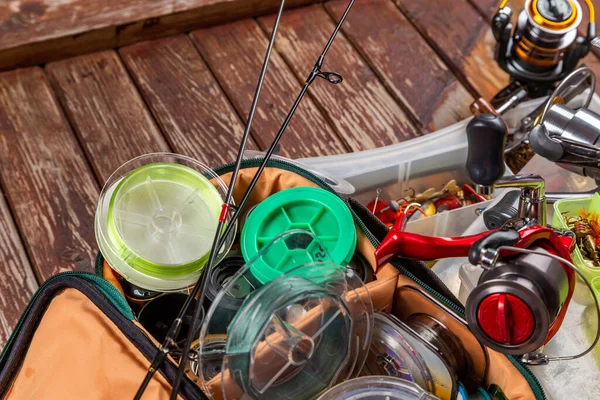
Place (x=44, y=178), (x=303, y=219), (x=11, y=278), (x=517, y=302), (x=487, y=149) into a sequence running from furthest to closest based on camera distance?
(x=44, y=178), (x=11, y=278), (x=303, y=219), (x=487, y=149), (x=517, y=302)

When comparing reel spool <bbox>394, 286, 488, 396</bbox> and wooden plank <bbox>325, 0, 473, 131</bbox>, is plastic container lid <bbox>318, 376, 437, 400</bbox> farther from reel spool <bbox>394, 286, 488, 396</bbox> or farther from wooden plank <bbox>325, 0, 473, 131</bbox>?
wooden plank <bbox>325, 0, 473, 131</bbox>

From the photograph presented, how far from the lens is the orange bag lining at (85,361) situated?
3.24ft

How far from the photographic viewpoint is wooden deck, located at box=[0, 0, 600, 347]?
5.20 ft

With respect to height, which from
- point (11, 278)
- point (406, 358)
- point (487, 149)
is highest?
point (487, 149)

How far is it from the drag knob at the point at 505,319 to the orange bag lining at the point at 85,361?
0.56 ft

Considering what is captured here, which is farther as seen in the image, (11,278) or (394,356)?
(11,278)

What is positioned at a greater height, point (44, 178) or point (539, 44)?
point (539, 44)

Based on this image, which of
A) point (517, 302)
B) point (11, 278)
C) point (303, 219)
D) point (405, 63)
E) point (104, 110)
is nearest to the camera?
point (517, 302)

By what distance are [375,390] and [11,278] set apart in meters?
0.76

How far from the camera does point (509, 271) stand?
2.86 ft

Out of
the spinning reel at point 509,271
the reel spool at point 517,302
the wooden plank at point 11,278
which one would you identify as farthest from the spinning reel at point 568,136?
the wooden plank at point 11,278

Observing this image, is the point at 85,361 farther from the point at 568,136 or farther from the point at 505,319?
the point at 568,136

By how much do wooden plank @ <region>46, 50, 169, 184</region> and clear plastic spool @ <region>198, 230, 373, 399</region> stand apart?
0.62 metres

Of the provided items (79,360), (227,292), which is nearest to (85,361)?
(79,360)
